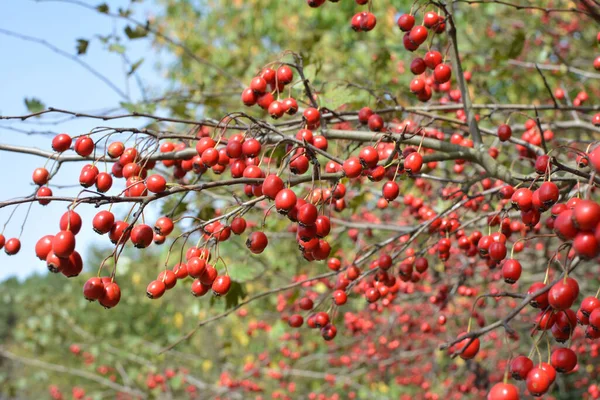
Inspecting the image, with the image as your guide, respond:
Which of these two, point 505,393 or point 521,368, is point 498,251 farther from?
point 505,393

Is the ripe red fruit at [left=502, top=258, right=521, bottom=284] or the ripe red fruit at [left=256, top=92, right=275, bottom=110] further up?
the ripe red fruit at [left=256, top=92, right=275, bottom=110]

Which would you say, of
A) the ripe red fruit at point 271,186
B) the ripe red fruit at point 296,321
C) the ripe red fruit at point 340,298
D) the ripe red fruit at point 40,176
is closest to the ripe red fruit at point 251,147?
the ripe red fruit at point 271,186

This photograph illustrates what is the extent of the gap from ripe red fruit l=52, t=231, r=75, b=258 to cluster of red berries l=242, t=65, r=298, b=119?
39.0 inches

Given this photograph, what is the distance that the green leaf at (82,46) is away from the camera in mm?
3865

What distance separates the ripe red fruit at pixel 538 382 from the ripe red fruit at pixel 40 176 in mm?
1809

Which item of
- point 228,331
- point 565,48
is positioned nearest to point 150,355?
point 228,331

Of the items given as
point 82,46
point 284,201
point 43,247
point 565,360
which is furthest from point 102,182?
point 82,46

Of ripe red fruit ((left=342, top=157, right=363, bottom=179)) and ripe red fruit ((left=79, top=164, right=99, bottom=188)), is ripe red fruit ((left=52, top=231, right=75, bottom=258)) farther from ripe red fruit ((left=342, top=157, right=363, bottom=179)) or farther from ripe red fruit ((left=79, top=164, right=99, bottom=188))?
ripe red fruit ((left=342, top=157, right=363, bottom=179))

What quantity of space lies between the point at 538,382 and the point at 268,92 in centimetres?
159

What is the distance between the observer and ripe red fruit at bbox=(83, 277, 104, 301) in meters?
1.59

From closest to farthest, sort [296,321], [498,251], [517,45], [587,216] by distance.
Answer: [587,216] < [498,251] < [296,321] < [517,45]

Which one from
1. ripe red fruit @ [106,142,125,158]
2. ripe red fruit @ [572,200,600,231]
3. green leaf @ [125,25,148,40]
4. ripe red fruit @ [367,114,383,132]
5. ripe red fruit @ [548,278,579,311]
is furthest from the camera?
green leaf @ [125,25,148,40]

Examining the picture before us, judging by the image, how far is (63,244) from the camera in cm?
146

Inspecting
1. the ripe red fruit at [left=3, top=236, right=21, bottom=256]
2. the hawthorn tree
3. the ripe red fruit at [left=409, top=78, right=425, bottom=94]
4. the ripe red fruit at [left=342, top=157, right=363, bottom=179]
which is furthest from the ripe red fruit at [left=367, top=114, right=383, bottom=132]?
the ripe red fruit at [left=3, top=236, right=21, bottom=256]
